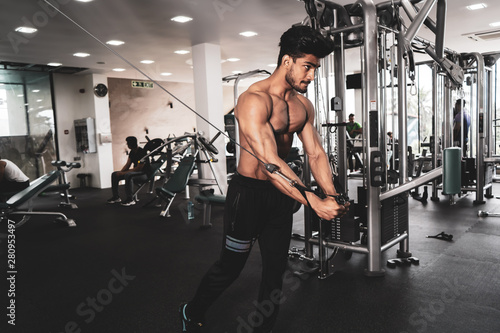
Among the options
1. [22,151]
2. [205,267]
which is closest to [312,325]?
[205,267]

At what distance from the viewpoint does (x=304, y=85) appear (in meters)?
1.55

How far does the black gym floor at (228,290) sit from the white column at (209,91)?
6.72ft

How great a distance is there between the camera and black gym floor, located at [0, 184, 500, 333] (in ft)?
6.53

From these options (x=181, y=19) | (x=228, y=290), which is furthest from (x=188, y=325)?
(x=181, y=19)

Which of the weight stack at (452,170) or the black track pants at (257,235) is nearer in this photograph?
the weight stack at (452,170)

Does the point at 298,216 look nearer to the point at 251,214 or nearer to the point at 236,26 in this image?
the point at 236,26

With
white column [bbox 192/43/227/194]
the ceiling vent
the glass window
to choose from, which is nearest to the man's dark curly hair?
white column [bbox 192/43/227/194]

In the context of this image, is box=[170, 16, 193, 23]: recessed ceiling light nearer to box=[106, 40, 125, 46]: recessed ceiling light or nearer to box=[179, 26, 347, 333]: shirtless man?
box=[106, 40, 125, 46]: recessed ceiling light

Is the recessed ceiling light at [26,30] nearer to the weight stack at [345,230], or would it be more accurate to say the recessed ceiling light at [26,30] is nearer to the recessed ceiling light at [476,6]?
the weight stack at [345,230]

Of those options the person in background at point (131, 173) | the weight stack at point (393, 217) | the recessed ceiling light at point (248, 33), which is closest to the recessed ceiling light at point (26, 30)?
the person in background at point (131, 173)

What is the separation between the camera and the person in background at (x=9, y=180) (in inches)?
175

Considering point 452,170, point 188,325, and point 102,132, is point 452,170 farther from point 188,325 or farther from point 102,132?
point 102,132

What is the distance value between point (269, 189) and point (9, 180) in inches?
160

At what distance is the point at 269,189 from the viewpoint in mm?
1628
